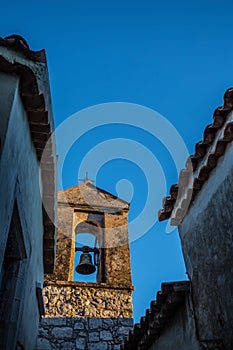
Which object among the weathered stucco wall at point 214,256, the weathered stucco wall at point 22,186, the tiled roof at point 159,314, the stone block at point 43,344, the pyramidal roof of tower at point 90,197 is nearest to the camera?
the weathered stucco wall at point 22,186

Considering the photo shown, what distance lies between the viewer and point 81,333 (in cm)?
627

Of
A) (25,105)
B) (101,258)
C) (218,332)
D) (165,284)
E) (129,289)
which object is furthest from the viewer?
(101,258)

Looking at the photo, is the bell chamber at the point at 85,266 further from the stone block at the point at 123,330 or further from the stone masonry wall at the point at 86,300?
the stone block at the point at 123,330

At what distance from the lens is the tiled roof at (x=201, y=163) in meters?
3.01

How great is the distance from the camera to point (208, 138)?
10.9 feet

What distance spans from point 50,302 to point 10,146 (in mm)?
4981

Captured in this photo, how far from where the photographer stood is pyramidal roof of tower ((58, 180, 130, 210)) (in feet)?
27.6

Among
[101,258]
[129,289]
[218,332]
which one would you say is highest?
[101,258]

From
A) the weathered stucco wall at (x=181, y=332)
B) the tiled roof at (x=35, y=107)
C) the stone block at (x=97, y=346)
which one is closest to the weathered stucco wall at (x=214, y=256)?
the weathered stucco wall at (x=181, y=332)

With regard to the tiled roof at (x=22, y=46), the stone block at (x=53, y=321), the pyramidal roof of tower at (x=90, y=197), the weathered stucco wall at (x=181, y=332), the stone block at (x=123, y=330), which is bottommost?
the weathered stucco wall at (x=181, y=332)

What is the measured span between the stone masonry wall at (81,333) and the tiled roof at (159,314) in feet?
3.12

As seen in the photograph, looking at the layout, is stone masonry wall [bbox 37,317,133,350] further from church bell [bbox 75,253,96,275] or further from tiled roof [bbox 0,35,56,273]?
tiled roof [bbox 0,35,56,273]

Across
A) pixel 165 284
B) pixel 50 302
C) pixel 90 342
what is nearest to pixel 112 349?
pixel 90 342

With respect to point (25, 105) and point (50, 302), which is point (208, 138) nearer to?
point (25, 105)
